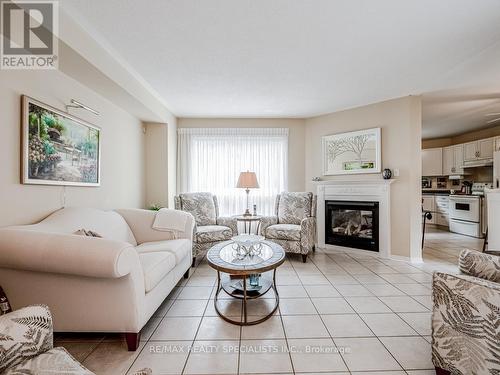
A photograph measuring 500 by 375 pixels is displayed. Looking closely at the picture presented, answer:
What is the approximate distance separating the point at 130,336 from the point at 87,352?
0.99ft

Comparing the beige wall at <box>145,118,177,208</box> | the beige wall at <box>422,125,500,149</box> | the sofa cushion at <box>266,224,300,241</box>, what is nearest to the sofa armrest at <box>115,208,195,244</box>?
the beige wall at <box>145,118,177,208</box>

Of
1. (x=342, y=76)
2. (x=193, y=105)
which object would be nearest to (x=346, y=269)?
(x=342, y=76)

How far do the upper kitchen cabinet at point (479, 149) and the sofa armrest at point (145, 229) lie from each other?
248 inches

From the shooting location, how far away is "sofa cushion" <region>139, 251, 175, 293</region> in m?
1.74

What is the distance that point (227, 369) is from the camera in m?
1.44

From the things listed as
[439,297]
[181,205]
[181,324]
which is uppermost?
[181,205]

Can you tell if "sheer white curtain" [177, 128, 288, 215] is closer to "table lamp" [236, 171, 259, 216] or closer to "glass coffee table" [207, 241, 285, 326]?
"table lamp" [236, 171, 259, 216]

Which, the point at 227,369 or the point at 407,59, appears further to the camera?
the point at 407,59

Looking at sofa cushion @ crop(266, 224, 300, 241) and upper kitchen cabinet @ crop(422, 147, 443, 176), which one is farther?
upper kitchen cabinet @ crop(422, 147, 443, 176)

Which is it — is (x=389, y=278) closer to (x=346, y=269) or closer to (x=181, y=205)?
(x=346, y=269)

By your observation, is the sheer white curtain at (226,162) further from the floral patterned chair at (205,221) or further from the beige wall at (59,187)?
the beige wall at (59,187)

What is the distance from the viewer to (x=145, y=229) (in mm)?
2748

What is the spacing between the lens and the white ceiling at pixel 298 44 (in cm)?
175

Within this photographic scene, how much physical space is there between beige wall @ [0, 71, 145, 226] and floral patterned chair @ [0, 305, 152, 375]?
41.3 inches
